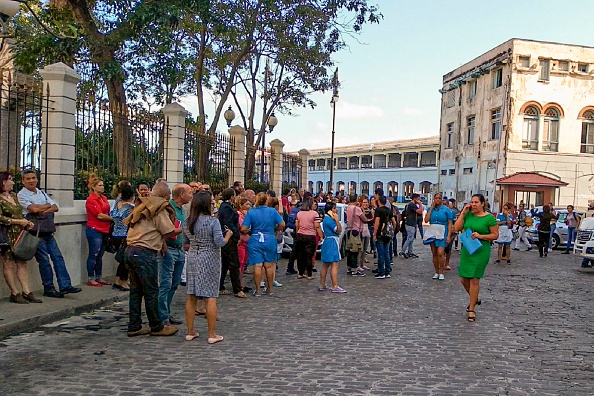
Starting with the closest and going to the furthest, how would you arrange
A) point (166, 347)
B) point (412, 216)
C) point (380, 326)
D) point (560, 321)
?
point (166, 347) → point (380, 326) → point (560, 321) → point (412, 216)

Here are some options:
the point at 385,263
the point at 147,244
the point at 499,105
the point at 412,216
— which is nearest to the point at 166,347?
the point at 147,244

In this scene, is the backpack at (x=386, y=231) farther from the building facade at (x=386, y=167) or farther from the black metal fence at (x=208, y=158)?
the building facade at (x=386, y=167)

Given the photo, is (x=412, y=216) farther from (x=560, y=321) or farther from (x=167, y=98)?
(x=167, y=98)

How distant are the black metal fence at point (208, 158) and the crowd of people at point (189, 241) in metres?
3.56

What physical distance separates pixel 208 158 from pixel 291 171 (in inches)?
380

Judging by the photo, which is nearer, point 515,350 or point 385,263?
point 515,350

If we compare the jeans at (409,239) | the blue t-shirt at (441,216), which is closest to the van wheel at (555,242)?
the jeans at (409,239)

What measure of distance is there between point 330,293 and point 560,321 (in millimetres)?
3680

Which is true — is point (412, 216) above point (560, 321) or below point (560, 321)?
above

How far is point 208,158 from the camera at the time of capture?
15.9 m

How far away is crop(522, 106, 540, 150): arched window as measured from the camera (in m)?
31.6

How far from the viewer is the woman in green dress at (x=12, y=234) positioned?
7590mm

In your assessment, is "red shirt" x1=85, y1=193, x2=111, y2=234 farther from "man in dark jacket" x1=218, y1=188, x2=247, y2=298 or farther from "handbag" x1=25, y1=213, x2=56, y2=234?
"man in dark jacket" x1=218, y1=188, x2=247, y2=298

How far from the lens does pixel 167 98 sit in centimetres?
2016
